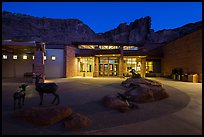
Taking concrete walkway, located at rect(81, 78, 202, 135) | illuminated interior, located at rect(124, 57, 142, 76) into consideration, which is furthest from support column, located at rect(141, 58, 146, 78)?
concrete walkway, located at rect(81, 78, 202, 135)

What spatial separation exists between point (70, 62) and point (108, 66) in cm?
570

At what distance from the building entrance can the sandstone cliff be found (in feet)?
105

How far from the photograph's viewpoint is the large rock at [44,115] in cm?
414

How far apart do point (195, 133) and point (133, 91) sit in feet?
12.8

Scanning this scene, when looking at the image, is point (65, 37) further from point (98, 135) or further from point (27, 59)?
point (98, 135)

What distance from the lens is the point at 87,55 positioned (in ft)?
72.4

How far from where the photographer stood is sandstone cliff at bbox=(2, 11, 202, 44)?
56.8 metres

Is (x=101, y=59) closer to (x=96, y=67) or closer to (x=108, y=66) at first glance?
(x=108, y=66)

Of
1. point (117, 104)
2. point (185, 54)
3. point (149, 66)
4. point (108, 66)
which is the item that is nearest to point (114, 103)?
point (117, 104)

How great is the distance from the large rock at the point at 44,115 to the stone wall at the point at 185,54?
49.9 ft

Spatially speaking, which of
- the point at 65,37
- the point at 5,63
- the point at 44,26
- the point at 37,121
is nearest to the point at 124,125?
the point at 37,121

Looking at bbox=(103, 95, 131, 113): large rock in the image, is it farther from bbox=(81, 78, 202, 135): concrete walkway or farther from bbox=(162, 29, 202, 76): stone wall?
bbox=(162, 29, 202, 76): stone wall

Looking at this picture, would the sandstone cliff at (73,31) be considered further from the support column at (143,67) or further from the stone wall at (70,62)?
the support column at (143,67)

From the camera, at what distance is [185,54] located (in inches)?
687
